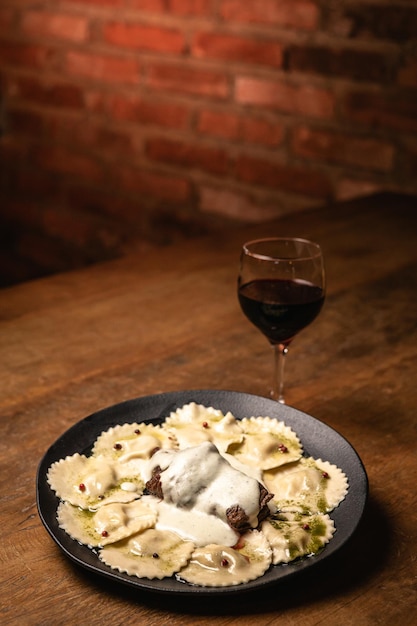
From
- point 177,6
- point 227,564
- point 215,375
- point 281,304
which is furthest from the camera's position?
point 177,6

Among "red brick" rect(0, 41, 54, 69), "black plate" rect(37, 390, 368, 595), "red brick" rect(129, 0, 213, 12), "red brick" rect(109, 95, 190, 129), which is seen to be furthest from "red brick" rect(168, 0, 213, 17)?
"black plate" rect(37, 390, 368, 595)

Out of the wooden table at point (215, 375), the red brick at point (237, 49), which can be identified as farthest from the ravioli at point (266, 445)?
the red brick at point (237, 49)

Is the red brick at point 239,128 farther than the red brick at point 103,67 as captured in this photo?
No

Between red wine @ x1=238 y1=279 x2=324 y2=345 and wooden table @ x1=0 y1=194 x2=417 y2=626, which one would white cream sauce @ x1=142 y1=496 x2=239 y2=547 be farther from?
red wine @ x1=238 y1=279 x2=324 y2=345

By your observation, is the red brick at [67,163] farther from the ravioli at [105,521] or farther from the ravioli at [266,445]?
the ravioli at [105,521]

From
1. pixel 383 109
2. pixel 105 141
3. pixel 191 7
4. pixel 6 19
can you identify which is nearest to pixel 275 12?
pixel 191 7

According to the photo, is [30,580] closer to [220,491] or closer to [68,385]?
[220,491]

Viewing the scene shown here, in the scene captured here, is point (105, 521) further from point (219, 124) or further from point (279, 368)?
point (219, 124)
